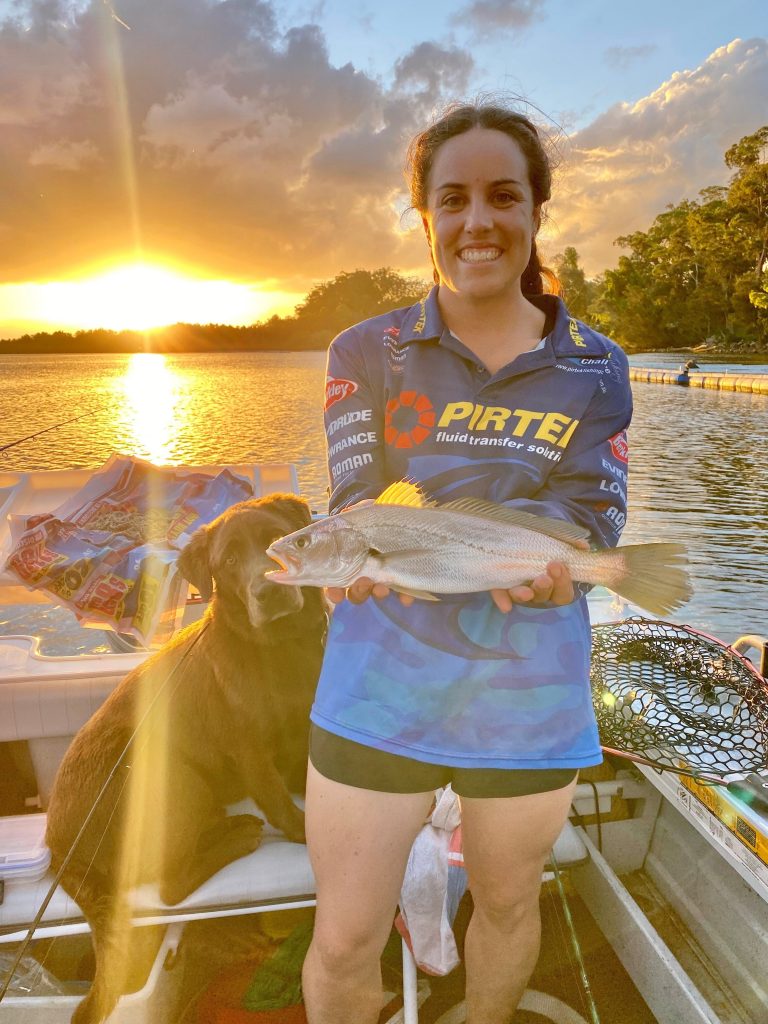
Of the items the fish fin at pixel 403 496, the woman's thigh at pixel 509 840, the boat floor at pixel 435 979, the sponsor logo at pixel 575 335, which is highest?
the sponsor logo at pixel 575 335

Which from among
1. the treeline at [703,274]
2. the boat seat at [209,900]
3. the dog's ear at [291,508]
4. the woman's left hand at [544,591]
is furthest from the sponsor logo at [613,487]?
the treeline at [703,274]

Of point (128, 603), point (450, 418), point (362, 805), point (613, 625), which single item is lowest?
point (128, 603)

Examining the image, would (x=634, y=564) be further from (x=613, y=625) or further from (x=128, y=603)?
(x=128, y=603)

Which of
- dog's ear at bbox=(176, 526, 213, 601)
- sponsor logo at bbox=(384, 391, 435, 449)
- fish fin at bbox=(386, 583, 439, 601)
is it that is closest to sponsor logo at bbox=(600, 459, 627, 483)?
sponsor logo at bbox=(384, 391, 435, 449)

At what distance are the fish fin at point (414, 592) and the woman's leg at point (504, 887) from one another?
0.66 metres

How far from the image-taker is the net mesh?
124 inches

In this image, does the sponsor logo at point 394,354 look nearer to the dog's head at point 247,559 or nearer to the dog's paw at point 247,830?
the dog's head at point 247,559

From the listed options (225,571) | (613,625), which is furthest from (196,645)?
(613,625)

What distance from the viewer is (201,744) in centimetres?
322

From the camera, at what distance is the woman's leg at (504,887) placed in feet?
7.18

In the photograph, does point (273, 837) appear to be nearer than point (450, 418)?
No

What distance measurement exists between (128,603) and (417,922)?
10.5 ft

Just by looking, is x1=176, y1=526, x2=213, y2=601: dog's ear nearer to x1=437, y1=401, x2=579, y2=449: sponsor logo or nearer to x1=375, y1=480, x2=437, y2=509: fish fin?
x1=375, y1=480, x2=437, y2=509: fish fin

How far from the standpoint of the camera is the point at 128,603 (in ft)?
16.9
